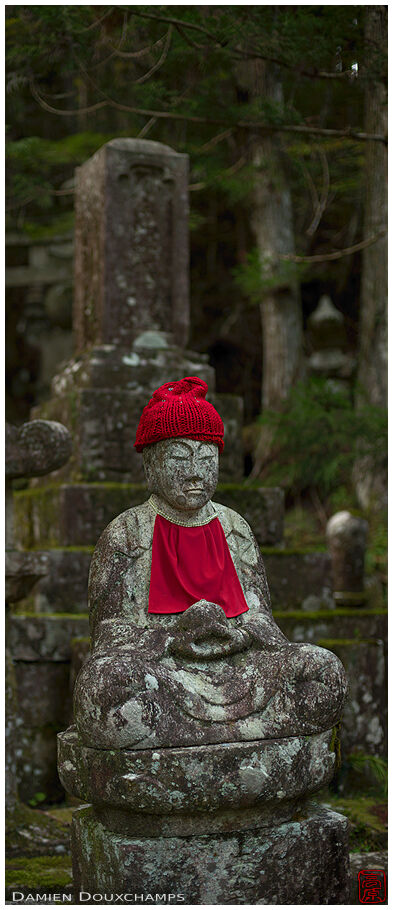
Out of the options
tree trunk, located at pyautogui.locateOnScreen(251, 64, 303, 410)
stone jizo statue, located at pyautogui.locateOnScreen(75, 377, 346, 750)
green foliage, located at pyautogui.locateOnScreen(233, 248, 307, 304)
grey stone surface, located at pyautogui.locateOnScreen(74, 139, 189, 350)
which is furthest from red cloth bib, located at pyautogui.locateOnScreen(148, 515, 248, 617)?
tree trunk, located at pyautogui.locateOnScreen(251, 64, 303, 410)

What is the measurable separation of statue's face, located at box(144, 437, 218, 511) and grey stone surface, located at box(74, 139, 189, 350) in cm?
243

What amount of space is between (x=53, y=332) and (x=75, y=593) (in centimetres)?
773

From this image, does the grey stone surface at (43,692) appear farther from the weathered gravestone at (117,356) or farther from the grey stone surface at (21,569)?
the grey stone surface at (21,569)

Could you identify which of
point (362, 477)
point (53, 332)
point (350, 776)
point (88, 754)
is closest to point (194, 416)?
point (88, 754)

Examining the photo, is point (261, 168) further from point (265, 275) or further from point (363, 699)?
point (363, 699)

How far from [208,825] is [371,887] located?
101 centimetres

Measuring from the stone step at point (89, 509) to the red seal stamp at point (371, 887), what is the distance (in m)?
2.21

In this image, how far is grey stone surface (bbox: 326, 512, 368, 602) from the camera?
6.54 meters

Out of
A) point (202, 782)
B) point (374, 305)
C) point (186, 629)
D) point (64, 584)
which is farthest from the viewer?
point (374, 305)

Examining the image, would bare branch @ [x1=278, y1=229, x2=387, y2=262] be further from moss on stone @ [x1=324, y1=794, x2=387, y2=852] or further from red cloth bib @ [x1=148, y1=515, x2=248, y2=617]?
red cloth bib @ [x1=148, y1=515, x2=248, y2=617]

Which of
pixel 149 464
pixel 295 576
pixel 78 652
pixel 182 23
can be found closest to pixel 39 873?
pixel 78 652

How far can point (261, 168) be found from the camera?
913cm

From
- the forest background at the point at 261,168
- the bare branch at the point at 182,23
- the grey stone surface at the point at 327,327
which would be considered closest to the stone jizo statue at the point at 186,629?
the bare branch at the point at 182,23

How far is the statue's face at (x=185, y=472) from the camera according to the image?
11.6 feet
